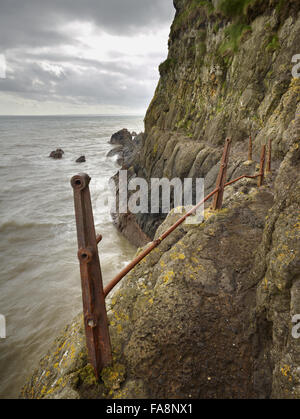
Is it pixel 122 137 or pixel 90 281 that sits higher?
pixel 122 137

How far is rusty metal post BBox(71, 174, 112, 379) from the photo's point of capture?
1.76 meters

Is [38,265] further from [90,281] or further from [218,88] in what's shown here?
[218,88]

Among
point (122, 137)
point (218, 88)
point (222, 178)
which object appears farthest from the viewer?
point (122, 137)

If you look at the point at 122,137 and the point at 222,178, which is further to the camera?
the point at 122,137

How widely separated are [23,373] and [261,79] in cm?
1448

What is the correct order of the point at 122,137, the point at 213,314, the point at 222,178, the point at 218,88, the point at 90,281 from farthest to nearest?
the point at 122,137, the point at 218,88, the point at 222,178, the point at 213,314, the point at 90,281

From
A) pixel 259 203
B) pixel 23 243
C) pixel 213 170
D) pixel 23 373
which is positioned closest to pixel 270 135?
pixel 213 170

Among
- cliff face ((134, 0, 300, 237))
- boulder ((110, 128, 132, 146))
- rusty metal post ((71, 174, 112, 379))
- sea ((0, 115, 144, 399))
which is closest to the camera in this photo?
rusty metal post ((71, 174, 112, 379))

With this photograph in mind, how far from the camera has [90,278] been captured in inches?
74.1

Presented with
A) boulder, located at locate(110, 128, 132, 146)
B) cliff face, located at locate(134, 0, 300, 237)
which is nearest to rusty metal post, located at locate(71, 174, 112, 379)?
cliff face, located at locate(134, 0, 300, 237)

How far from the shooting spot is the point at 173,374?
2.15 m

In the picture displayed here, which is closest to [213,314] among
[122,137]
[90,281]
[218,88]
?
[90,281]

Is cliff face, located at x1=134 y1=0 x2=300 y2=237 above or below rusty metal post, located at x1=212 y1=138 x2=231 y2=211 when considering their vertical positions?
above

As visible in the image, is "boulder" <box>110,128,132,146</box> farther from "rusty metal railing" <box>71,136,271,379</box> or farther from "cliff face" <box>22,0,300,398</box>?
"rusty metal railing" <box>71,136,271,379</box>
